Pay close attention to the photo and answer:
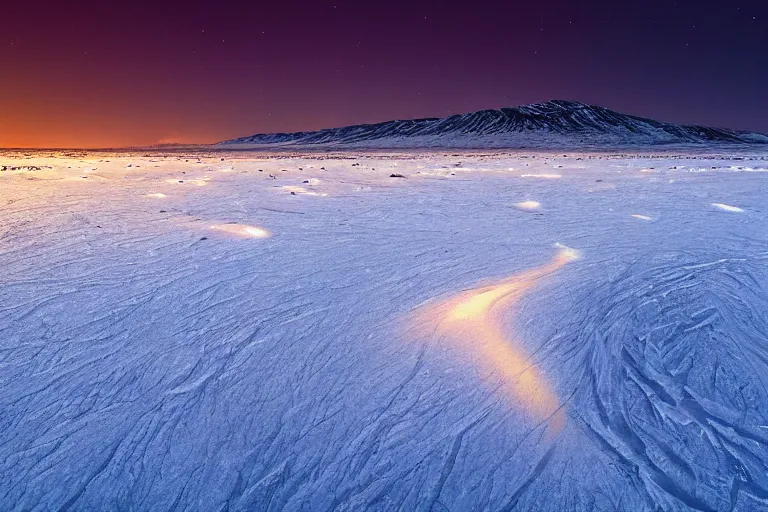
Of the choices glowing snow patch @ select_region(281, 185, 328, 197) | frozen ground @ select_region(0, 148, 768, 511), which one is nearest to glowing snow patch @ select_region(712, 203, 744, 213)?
frozen ground @ select_region(0, 148, 768, 511)

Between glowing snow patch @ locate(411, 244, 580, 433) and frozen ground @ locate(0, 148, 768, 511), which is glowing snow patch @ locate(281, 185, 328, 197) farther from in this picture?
glowing snow patch @ locate(411, 244, 580, 433)

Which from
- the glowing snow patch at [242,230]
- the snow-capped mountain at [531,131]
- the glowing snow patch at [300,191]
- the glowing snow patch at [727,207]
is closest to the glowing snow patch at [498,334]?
the glowing snow patch at [242,230]

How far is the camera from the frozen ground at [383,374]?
178 centimetres

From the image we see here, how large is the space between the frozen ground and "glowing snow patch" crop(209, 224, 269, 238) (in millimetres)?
310

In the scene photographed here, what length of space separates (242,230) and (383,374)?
3977 millimetres

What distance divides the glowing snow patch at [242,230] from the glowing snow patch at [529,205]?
4613 mm

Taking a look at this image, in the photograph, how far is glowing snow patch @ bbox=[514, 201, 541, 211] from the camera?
25.0 feet

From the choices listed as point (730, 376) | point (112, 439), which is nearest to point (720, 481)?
point (730, 376)

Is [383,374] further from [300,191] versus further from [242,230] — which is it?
[300,191]

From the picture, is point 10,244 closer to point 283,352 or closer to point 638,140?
point 283,352

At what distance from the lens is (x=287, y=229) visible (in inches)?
231

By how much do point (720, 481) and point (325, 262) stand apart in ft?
11.2

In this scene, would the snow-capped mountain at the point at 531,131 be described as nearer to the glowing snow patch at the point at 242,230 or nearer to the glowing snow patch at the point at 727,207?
the glowing snow patch at the point at 727,207

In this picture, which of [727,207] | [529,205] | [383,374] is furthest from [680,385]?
[727,207]
